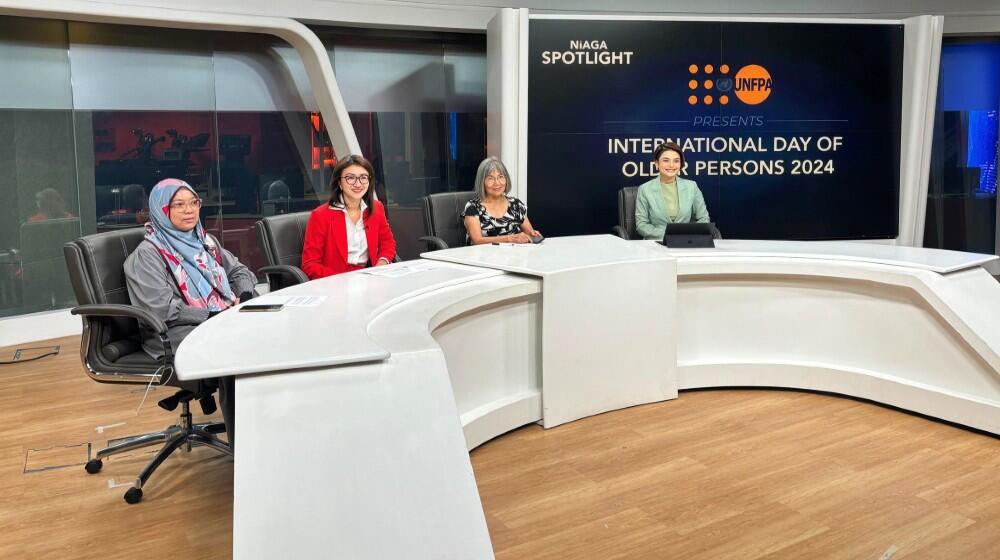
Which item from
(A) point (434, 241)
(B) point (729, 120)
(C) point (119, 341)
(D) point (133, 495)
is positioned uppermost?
(B) point (729, 120)

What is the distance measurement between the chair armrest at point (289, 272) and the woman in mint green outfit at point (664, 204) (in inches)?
89.1

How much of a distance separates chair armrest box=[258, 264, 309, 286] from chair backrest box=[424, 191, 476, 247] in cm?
130

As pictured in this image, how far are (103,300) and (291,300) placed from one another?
2.78 ft

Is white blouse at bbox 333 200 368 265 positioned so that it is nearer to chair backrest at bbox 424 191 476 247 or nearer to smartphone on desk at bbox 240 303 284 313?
chair backrest at bbox 424 191 476 247

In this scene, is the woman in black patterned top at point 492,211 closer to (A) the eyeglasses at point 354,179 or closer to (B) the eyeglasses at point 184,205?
(A) the eyeglasses at point 354,179

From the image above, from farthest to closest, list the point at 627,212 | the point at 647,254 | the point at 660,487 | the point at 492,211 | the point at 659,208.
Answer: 1. the point at 627,212
2. the point at 659,208
3. the point at 492,211
4. the point at 647,254
5. the point at 660,487

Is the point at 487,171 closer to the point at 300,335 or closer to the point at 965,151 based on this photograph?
the point at 300,335

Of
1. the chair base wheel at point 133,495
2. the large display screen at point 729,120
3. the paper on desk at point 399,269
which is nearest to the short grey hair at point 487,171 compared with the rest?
the paper on desk at point 399,269

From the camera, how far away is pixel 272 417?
1.90 m

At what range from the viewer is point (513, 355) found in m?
3.75

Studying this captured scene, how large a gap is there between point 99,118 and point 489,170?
3.08 m

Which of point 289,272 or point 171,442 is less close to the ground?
point 289,272

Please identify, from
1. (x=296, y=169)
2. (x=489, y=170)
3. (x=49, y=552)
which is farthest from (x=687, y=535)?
(x=296, y=169)

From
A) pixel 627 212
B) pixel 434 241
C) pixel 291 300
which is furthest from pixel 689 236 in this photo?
pixel 291 300
